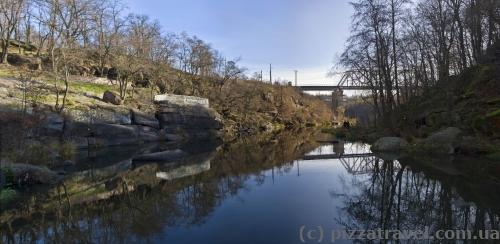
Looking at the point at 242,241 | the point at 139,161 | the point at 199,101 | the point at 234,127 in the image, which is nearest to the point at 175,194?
the point at 242,241

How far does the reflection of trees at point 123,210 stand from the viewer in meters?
5.46

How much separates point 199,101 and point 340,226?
108 ft

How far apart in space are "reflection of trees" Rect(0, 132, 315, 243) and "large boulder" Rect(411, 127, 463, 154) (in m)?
9.35

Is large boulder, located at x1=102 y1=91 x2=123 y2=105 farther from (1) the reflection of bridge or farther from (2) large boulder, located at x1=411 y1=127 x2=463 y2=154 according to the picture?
(2) large boulder, located at x1=411 y1=127 x2=463 y2=154

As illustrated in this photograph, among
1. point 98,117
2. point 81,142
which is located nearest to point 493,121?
point 81,142

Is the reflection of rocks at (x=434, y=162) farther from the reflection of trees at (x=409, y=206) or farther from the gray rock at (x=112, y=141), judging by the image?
the gray rock at (x=112, y=141)

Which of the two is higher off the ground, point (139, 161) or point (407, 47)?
point (407, 47)

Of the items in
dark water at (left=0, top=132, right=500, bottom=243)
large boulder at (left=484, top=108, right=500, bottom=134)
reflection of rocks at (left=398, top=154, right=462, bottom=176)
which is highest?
large boulder at (left=484, top=108, right=500, bottom=134)

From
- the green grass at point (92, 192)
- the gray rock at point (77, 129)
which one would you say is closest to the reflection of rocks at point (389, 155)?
the green grass at point (92, 192)

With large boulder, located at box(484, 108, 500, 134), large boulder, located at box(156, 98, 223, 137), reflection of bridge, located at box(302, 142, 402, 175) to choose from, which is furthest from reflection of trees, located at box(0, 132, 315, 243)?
large boulder, located at box(156, 98, 223, 137)

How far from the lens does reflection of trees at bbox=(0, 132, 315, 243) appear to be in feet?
17.9

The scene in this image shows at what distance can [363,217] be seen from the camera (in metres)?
6.25

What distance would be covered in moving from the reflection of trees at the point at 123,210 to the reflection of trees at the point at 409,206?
2920 millimetres

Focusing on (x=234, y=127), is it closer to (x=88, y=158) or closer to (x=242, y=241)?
(x=88, y=158)
